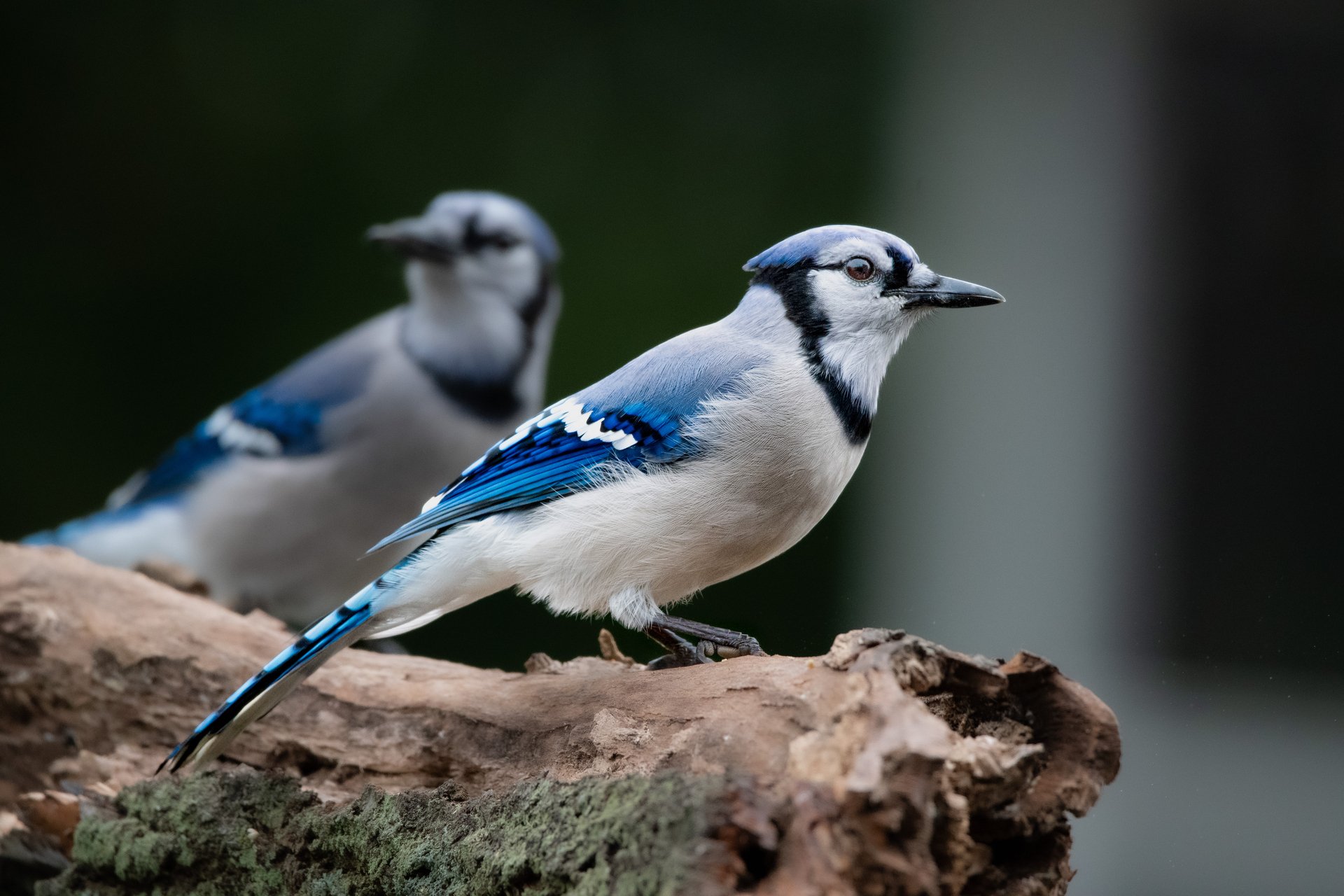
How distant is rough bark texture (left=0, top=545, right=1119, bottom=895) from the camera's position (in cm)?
102

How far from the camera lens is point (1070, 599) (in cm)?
255

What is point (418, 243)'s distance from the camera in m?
2.59

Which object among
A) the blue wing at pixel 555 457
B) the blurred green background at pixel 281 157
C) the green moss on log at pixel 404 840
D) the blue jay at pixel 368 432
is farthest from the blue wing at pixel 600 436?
the blurred green background at pixel 281 157

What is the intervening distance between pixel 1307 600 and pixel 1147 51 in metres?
1.79

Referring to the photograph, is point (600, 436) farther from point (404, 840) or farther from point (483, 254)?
point (483, 254)

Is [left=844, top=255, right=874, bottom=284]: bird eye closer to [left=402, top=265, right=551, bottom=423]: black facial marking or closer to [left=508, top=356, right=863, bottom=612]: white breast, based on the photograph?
[left=508, top=356, right=863, bottom=612]: white breast

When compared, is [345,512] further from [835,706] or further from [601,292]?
[835,706]

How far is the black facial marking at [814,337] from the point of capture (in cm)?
147

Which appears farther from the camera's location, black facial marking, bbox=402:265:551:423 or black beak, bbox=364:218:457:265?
black facial marking, bbox=402:265:551:423

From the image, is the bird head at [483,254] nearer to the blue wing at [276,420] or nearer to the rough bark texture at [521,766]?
the blue wing at [276,420]

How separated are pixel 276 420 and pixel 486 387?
1.61ft

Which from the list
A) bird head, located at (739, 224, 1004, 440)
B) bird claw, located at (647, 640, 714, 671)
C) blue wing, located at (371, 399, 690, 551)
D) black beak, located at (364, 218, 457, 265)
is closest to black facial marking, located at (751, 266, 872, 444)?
bird head, located at (739, 224, 1004, 440)

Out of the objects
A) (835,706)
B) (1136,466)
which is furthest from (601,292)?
(835,706)

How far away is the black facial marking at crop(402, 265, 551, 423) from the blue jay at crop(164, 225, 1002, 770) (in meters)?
1.11
